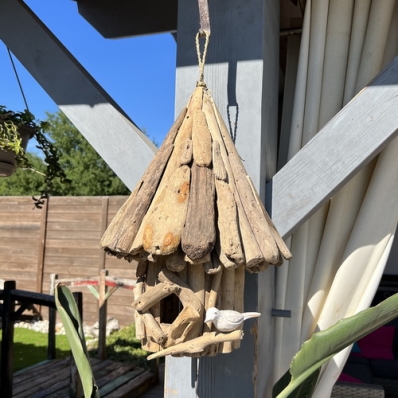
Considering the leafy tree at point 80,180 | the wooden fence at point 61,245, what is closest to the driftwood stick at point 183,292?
the wooden fence at point 61,245

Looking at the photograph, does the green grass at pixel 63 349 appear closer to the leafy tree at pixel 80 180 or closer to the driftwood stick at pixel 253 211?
the driftwood stick at pixel 253 211

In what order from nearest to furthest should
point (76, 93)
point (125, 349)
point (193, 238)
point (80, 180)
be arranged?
1. point (193, 238)
2. point (76, 93)
3. point (125, 349)
4. point (80, 180)

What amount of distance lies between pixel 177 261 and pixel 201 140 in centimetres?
23

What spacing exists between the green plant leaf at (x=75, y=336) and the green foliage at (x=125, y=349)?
346 cm

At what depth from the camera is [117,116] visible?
1.10 meters

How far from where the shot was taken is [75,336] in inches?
33.7

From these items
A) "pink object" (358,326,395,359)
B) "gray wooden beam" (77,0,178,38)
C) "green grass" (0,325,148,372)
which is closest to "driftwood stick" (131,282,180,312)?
"gray wooden beam" (77,0,178,38)

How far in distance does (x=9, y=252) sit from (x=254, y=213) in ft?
20.3

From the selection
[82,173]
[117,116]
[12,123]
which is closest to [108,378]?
[12,123]

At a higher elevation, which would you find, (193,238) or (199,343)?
(193,238)

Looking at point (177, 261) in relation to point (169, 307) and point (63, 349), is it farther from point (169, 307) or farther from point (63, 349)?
point (63, 349)

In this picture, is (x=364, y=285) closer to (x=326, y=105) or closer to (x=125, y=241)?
(x=326, y=105)

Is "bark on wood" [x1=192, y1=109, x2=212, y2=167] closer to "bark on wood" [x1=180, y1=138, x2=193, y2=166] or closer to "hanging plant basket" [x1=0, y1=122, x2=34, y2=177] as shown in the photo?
"bark on wood" [x1=180, y1=138, x2=193, y2=166]

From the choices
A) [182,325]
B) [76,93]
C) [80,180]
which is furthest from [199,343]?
[80,180]
